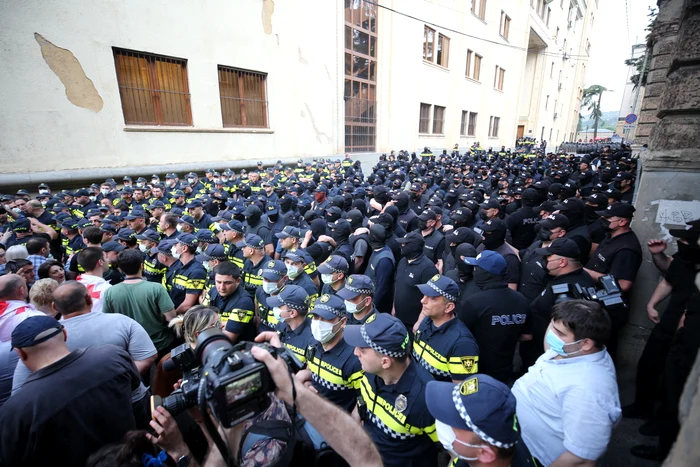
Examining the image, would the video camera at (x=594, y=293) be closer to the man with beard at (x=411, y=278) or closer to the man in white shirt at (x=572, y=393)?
the man in white shirt at (x=572, y=393)

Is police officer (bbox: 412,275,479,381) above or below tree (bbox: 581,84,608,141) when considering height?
below

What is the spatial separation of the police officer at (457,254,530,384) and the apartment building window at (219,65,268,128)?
13.5 meters

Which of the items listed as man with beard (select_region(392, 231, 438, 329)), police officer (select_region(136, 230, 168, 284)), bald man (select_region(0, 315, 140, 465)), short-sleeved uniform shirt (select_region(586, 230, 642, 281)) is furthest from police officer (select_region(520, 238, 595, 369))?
→ police officer (select_region(136, 230, 168, 284))

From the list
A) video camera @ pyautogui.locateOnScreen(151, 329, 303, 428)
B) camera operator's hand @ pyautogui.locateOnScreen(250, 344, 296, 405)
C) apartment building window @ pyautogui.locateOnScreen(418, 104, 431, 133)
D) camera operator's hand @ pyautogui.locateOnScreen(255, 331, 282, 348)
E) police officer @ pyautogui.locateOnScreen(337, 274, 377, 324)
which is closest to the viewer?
video camera @ pyautogui.locateOnScreen(151, 329, 303, 428)

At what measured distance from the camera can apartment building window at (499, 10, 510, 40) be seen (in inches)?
1156

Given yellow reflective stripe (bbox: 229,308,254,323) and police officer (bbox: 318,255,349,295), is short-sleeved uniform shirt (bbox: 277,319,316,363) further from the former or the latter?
police officer (bbox: 318,255,349,295)

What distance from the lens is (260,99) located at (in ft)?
49.1

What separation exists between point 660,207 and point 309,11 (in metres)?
16.7

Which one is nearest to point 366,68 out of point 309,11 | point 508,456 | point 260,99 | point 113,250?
point 309,11

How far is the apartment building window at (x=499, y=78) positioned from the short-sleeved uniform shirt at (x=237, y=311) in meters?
34.9

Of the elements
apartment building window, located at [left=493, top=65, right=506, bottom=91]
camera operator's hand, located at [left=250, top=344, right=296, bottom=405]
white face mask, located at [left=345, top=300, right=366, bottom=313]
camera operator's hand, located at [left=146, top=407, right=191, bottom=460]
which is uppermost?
apartment building window, located at [left=493, top=65, right=506, bottom=91]

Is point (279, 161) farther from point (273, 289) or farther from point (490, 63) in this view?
point (490, 63)

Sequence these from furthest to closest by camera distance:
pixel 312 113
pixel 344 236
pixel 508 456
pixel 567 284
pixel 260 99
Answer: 1. pixel 312 113
2. pixel 260 99
3. pixel 344 236
4. pixel 567 284
5. pixel 508 456

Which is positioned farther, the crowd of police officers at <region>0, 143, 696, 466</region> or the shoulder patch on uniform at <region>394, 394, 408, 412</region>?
the crowd of police officers at <region>0, 143, 696, 466</region>
